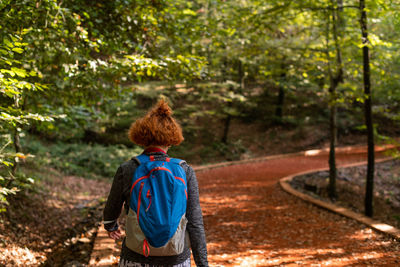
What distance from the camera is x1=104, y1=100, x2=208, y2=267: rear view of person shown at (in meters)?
1.86

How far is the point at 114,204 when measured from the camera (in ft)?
6.89

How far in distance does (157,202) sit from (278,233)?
4.43m

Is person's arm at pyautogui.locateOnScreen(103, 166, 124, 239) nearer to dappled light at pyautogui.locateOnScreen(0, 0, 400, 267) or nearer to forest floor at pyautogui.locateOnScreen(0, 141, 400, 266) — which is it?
dappled light at pyautogui.locateOnScreen(0, 0, 400, 267)

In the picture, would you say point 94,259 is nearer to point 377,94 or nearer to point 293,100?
point 377,94

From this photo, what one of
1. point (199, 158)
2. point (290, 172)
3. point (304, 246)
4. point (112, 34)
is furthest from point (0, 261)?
point (199, 158)

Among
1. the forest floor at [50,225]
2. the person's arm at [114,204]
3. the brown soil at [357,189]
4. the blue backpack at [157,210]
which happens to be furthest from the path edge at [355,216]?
the forest floor at [50,225]

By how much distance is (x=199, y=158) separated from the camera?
18062 mm

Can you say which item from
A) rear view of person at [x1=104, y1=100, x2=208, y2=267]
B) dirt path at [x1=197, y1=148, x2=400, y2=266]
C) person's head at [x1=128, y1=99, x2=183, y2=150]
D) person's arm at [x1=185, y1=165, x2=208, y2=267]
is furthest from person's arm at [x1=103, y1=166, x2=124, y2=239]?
dirt path at [x1=197, y1=148, x2=400, y2=266]

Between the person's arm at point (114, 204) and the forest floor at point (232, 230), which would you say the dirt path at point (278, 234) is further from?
the person's arm at point (114, 204)

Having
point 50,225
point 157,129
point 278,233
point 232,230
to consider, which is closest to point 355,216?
point 278,233

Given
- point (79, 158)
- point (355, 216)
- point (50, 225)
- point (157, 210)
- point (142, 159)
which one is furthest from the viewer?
point (79, 158)

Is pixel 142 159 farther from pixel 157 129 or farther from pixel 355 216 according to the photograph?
pixel 355 216

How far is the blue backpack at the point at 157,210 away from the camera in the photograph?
72.6 inches

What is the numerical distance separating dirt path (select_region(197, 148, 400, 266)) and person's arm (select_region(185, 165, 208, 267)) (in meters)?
2.63
